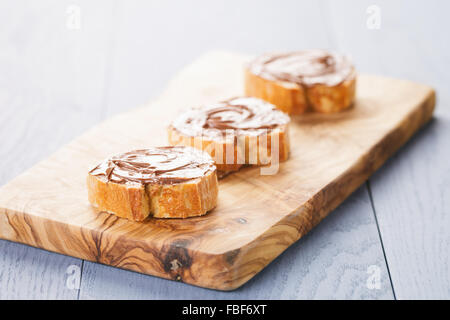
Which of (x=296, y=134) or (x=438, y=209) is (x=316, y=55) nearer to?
(x=296, y=134)

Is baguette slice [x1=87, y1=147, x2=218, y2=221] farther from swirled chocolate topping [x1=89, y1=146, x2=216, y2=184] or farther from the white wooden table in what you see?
the white wooden table

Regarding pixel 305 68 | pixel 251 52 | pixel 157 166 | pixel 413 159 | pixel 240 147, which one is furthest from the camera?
pixel 251 52

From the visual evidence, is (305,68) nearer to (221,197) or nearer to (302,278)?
(221,197)

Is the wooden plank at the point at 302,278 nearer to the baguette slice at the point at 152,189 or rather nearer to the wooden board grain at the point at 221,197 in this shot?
the wooden board grain at the point at 221,197

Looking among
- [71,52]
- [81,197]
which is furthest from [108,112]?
[81,197]

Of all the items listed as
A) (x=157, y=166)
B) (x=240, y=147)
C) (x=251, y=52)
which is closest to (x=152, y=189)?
(x=157, y=166)

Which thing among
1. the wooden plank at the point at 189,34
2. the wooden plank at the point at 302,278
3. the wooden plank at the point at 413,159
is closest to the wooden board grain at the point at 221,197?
the wooden plank at the point at 302,278

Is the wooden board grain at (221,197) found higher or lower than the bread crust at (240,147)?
lower

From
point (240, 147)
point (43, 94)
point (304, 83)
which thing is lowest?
point (43, 94)
